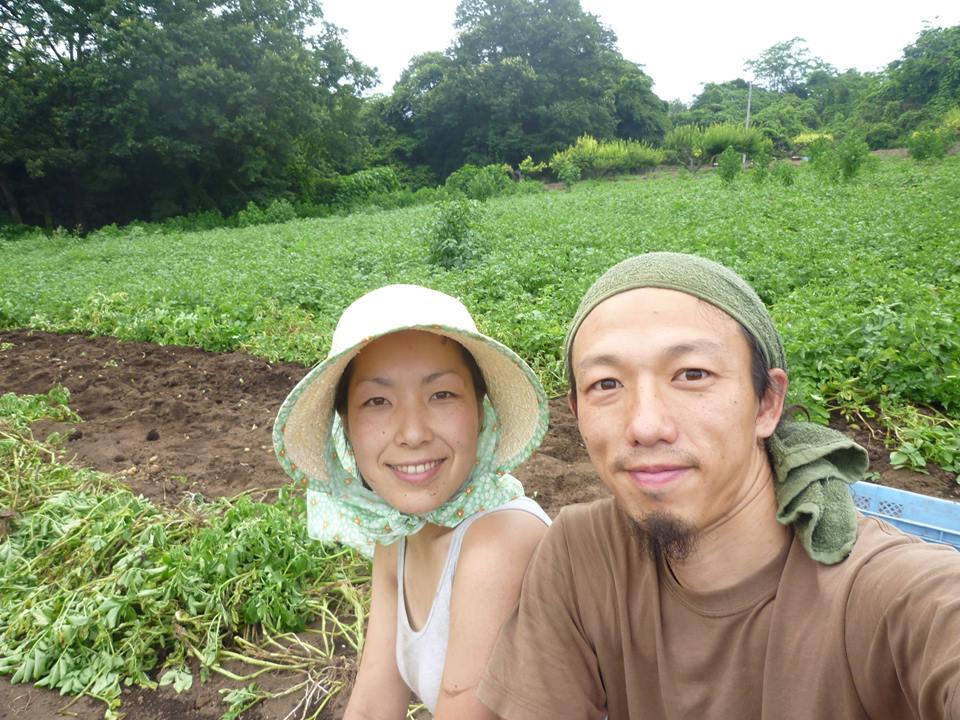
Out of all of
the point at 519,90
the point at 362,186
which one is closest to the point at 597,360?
the point at 362,186

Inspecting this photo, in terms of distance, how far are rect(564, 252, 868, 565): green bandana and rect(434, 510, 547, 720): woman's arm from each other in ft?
1.73

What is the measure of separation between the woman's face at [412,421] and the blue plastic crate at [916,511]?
895mm

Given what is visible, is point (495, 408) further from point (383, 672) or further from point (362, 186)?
point (362, 186)

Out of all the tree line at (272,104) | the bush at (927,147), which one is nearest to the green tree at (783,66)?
the tree line at (272,104)

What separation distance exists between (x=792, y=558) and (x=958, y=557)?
215 mm

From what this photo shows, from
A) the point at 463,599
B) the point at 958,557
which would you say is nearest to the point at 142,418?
the point at 463,599

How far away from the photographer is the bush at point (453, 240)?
927 centimetres

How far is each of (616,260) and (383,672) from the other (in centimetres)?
650

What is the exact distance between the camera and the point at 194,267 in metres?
11.1

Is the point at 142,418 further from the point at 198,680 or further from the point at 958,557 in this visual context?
the point at 958,557

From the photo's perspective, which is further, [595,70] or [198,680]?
[595,70]

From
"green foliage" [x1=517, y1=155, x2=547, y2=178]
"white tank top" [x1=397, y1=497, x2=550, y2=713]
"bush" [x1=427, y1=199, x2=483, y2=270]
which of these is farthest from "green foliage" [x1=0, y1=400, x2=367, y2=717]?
"green foliage" [x1=517, y1=155, x2=547, y2=178]

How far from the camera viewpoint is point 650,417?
3.45ft

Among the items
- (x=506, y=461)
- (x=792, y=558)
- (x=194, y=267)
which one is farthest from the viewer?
(x=194, y=267)
